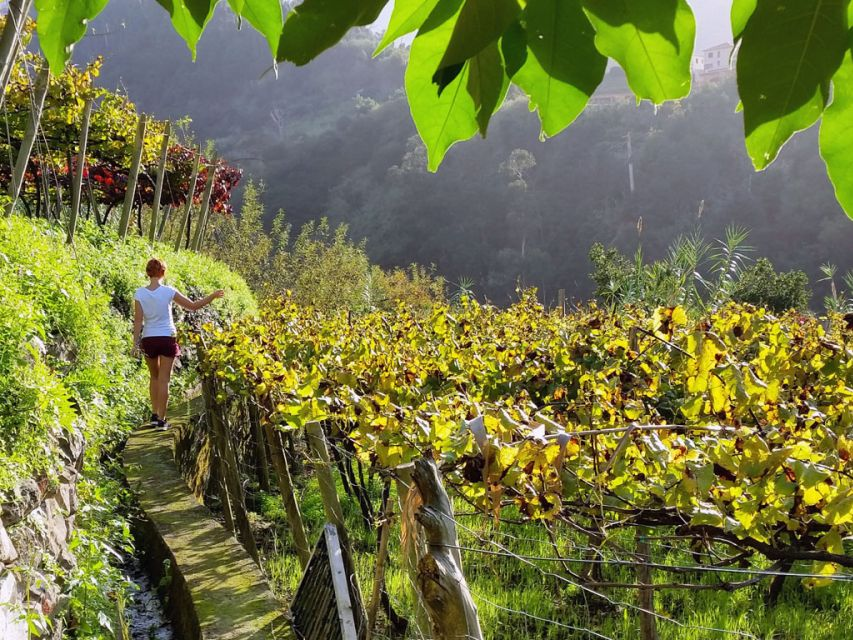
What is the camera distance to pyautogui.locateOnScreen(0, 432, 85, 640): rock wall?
7.93ft

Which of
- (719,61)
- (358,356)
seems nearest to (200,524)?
(358,356)

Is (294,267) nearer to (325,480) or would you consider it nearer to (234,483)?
(234,483)

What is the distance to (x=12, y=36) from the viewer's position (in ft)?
8.19

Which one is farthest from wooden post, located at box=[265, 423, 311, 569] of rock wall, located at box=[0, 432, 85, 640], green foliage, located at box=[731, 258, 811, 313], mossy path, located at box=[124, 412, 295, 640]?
green foliage, located at box=[731, 258, 811, 313]

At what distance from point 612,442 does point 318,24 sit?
5.25ft

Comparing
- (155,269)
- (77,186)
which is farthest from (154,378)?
(77,186)

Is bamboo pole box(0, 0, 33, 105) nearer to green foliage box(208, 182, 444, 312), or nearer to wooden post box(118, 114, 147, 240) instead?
wooden post box(118, 114, 147, 240)

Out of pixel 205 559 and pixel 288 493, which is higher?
pixel 288 493

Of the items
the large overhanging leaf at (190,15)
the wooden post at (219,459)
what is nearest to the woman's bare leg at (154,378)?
the wooden post at (219,459)

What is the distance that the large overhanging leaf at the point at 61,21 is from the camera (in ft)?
1.71

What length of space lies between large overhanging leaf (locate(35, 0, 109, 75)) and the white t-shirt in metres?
5.32

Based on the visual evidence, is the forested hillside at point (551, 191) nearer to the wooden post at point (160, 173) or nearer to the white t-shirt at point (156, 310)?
the wooden post at point (160, 173)

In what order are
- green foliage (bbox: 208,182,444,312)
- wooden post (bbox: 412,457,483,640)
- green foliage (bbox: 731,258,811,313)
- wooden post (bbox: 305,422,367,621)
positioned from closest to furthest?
wooden post (bbox: 412,457,483,640)
wooden post (bbox: 305,422,367,621)
green foliage (bbox: 731,258,811,313)
green foliage (bbox: 208,182,444,312)

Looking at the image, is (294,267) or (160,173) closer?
(160,173)
